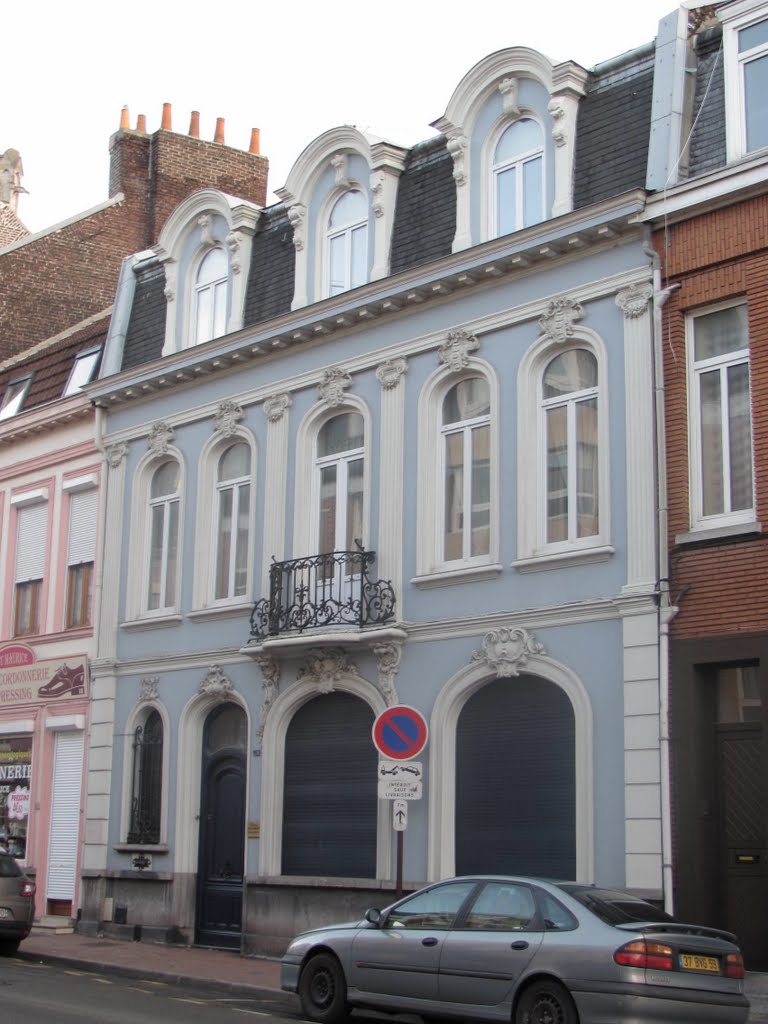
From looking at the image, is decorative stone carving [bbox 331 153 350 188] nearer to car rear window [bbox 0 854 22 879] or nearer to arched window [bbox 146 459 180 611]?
arched window [bbox 146 459 180 611]

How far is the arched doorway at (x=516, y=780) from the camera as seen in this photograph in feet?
56.2

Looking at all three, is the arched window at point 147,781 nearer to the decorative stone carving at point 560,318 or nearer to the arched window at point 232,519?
the arched window at point 232,519

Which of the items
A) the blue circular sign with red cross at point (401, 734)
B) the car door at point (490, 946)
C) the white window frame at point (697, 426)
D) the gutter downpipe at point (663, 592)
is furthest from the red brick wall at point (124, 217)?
the car door at point (490, 946)

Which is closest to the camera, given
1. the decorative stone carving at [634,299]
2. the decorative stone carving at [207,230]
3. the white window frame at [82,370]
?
the decorative stone carving at [634,299]

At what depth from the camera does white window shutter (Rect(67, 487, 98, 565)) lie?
24812 millimetres

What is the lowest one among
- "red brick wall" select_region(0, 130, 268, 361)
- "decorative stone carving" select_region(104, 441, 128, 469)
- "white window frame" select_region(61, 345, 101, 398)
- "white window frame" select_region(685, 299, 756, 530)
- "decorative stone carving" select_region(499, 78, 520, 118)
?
"white window frame" select_region(685, 299, 756, 530)

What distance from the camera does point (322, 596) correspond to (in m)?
20.0

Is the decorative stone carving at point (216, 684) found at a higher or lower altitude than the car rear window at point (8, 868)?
higher

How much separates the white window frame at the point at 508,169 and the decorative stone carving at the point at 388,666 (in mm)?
5391

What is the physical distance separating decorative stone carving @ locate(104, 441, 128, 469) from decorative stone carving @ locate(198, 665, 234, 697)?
450cm

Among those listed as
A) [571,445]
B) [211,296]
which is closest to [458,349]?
[571,445]

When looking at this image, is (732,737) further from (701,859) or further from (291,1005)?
(291,1005)

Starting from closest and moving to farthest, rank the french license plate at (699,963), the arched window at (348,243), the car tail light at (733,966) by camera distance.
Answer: the french license plate at (699,963) → the car tail light at (733,966) → the arched window at (348,243)

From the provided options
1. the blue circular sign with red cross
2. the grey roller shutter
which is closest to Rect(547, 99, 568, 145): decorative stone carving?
the blue circular sign with red cross
